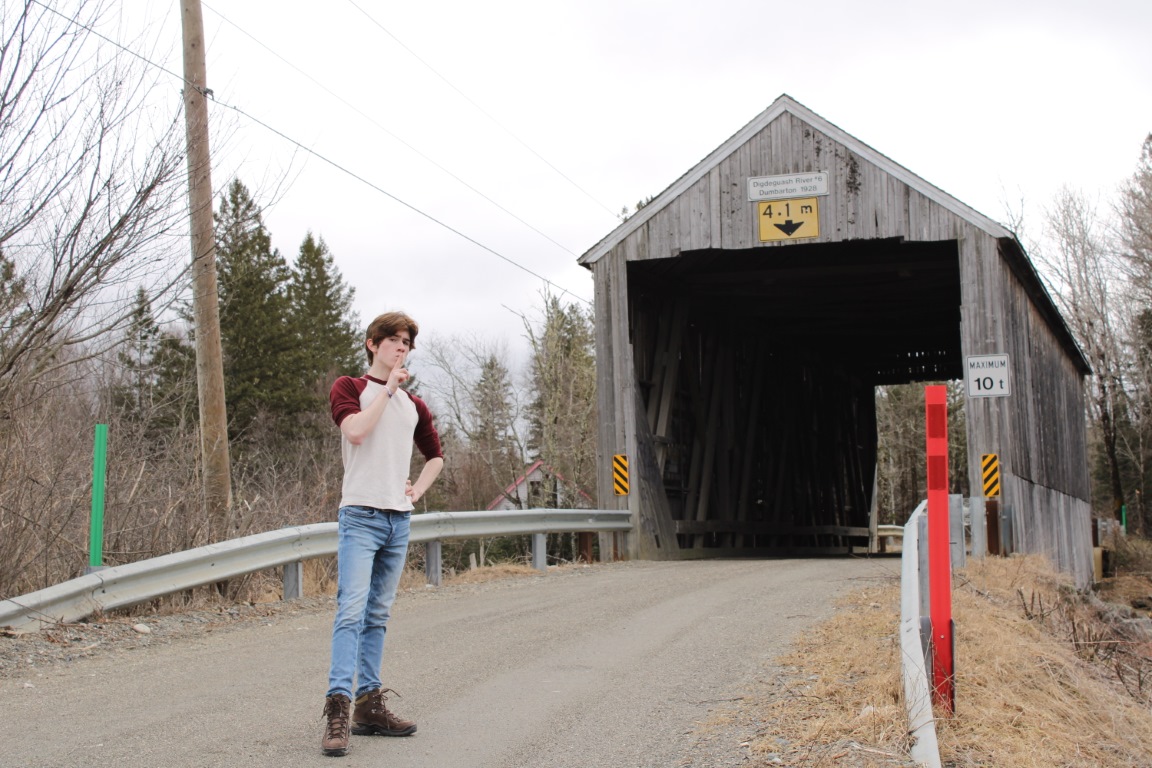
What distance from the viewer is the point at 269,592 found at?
9.57 meters

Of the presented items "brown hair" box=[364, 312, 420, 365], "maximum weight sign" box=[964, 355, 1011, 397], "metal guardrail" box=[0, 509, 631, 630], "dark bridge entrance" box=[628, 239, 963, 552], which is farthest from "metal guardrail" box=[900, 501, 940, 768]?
"dark bridge entrance" box=[628, 239, 963, 552]

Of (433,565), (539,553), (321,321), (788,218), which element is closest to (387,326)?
(433,565)

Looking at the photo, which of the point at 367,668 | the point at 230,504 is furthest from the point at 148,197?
the point at 367,668

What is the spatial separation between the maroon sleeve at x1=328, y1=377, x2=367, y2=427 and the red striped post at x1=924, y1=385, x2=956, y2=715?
84.2 inches

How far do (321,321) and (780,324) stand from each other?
109ft

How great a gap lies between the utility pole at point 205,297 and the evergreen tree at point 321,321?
121 ft

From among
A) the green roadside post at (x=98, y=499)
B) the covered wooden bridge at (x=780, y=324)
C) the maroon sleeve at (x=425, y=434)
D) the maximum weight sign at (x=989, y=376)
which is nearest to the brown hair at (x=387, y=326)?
the maroon sleeve at (x=425, y=434)

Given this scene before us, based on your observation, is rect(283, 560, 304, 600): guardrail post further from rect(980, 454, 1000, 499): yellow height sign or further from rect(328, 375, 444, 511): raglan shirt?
rect(980, 454, 1000, 499): yellow height sign

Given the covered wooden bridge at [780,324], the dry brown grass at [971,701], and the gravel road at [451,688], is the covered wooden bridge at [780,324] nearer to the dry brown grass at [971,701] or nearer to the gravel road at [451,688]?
the gravel road at [451,688]

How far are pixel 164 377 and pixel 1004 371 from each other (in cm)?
2771

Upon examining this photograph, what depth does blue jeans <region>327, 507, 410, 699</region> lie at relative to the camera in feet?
14.8

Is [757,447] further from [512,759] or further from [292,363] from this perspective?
[292,363]

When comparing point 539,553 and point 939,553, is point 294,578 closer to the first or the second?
point 539,553

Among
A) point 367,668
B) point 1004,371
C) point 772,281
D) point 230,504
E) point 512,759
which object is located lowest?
point 512,759
